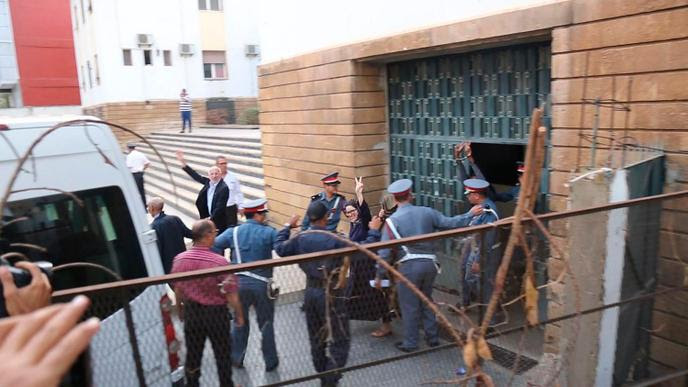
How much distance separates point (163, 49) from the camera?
26.7 metres

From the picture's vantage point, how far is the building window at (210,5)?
1101 inches

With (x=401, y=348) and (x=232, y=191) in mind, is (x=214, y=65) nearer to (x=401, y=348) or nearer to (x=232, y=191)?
(x=232, y=191)

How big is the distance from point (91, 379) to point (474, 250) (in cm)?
203

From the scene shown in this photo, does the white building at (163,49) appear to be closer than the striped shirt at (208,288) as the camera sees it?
No

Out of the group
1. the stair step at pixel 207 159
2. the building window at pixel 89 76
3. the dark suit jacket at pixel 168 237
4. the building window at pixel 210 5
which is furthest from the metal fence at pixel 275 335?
the building window at pixel 89 76

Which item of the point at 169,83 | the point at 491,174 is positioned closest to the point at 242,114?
the point at 169,83

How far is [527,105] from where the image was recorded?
549cm

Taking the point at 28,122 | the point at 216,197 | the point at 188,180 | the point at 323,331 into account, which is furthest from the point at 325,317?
the point at 188,180

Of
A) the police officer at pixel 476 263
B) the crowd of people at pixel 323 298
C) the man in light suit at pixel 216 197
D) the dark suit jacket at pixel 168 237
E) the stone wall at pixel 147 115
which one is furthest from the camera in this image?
the stone wall at pixel 147 115

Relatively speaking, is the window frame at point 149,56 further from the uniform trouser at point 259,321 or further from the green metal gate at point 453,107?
the uniform trouser at point 259,321

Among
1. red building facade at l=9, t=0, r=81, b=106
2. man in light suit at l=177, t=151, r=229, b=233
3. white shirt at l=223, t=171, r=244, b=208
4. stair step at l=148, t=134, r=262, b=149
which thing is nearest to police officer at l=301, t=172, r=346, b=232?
man in light suit at l=177, t=151, r=229, b=233

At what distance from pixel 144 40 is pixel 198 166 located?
13.0 meters

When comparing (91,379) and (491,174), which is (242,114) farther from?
(91,379)

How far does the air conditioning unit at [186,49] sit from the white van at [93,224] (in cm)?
2571
